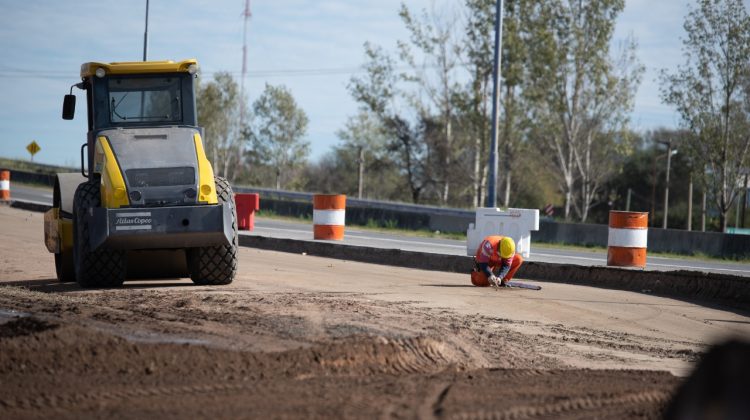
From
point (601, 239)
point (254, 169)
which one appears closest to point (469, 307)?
point (601, 239)

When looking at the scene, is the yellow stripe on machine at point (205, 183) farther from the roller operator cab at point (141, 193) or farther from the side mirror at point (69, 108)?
the side mirror at point (69, 108)

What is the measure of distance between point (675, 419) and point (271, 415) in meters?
2.41

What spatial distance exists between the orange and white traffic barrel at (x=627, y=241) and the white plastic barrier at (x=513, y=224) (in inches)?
55.4

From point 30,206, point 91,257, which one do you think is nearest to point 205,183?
point 91,257

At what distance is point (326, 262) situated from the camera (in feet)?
59.3

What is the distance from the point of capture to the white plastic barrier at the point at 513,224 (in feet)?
57.2

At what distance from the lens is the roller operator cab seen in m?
11.6

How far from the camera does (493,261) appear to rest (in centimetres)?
1396

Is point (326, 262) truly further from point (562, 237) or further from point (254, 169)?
point (254, 169)

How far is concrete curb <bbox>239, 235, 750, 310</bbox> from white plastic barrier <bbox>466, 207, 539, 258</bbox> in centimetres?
68

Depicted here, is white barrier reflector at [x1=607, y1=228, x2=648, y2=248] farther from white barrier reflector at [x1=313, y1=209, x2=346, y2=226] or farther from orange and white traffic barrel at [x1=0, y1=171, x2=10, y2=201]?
orange and white traffic barrel at [x1=0, y1=171, x2=10, y2=201]

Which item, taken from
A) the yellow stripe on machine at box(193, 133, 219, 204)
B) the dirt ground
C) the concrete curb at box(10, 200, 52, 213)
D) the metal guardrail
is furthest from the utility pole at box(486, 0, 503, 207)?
the concrete curb at box(10, 200, 52, 213)

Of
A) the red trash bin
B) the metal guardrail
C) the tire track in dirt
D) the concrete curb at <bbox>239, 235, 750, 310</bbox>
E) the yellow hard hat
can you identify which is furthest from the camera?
the metal guardrail

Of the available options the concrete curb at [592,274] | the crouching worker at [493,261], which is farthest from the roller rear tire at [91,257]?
the concrete curb at [592,274]
